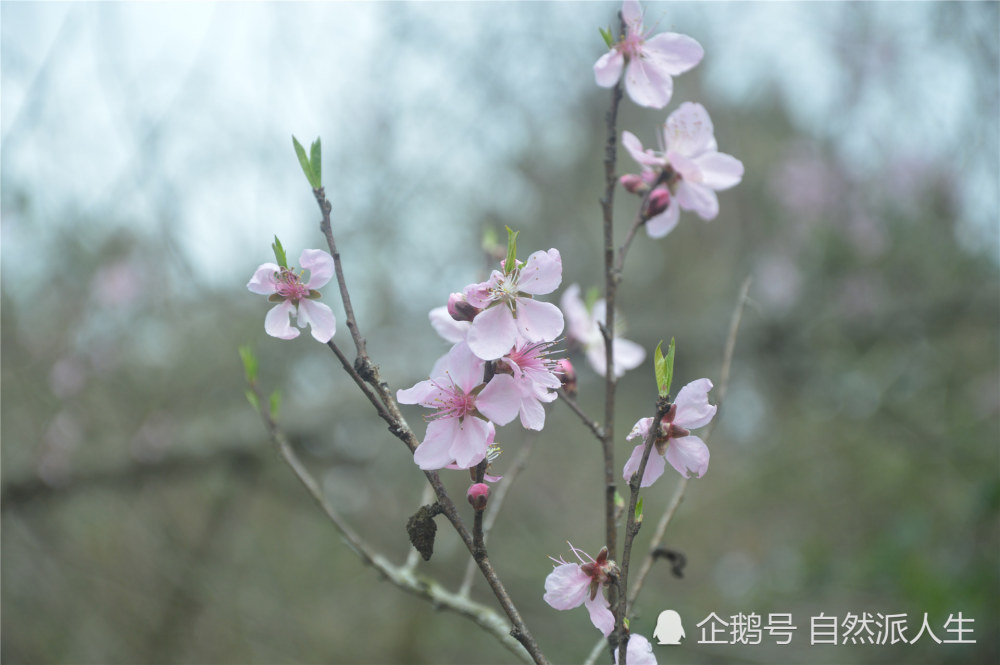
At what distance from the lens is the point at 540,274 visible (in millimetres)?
761

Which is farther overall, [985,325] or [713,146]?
[985,325]

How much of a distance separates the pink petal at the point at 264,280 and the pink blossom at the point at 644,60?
0.57 meters

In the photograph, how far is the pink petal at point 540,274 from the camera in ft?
2.47

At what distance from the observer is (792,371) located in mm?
3945

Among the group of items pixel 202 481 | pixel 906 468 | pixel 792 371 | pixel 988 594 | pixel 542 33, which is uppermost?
pixel 542 33

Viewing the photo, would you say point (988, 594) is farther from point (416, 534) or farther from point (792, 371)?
point (416, 534)

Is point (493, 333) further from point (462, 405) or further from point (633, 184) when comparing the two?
point (633, 184)

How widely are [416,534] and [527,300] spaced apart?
29 cm

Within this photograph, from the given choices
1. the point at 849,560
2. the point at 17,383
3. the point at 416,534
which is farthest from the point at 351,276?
the point at 416,534

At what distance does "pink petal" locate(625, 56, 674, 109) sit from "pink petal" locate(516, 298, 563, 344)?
1.44 feet

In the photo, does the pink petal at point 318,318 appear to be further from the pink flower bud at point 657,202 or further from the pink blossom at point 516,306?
the pink flower bud at point 657,202

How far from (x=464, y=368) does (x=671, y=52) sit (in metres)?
0.65

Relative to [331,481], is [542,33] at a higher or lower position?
higher

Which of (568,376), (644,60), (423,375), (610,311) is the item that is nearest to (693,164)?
(644,60)
